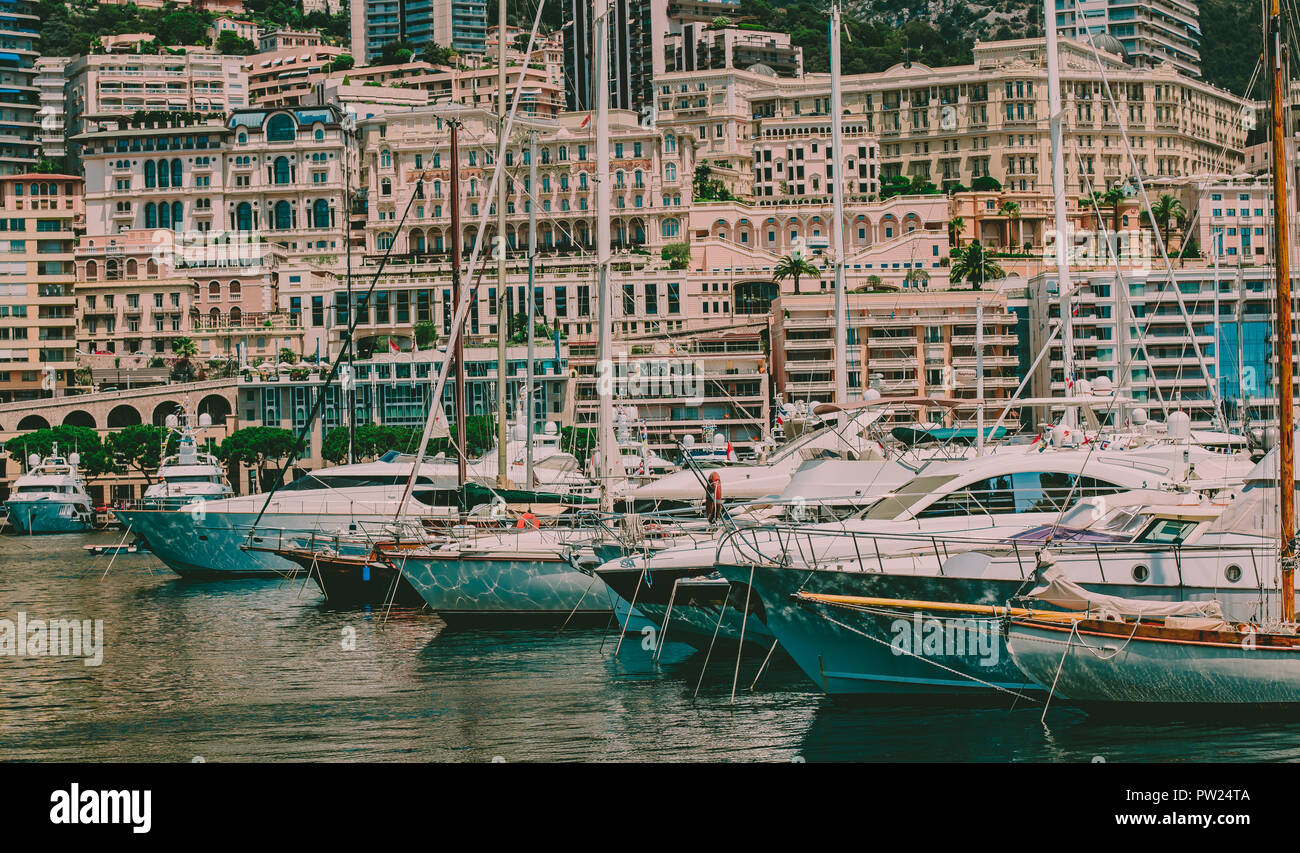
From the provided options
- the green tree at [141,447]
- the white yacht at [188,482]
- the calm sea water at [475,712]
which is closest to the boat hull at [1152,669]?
the calm sea water at [475,712]

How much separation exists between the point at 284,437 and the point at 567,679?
2697 inches

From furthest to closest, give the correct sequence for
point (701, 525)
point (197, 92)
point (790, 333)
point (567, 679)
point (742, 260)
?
1. point (197, 92)
2. point (742, 260)
3. point (790, 333)
4. point (701, 525)
5. point (567, 679)

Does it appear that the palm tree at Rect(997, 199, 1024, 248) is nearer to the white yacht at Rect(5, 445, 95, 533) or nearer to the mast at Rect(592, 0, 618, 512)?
the white yacht at Rect(5, 445, 95, 533)

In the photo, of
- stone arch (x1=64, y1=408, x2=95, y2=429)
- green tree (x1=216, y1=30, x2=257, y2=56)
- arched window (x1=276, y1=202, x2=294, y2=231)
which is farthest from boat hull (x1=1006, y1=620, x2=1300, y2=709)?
green tree (x1=216, y1=30, x2=257, y2=56)

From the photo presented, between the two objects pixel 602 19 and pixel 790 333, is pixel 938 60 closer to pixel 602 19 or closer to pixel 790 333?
pixel 790 333

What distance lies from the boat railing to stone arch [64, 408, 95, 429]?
86.0m

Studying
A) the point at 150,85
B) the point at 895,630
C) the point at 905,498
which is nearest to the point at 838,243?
the point at 905,498

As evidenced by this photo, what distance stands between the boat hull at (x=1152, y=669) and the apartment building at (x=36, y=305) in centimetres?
10006

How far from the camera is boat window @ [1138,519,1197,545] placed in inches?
821

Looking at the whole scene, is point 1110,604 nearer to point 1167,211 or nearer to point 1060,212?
point 1060,212

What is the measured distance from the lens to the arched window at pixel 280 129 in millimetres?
136812

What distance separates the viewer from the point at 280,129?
137 m

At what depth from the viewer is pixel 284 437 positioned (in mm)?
90250
